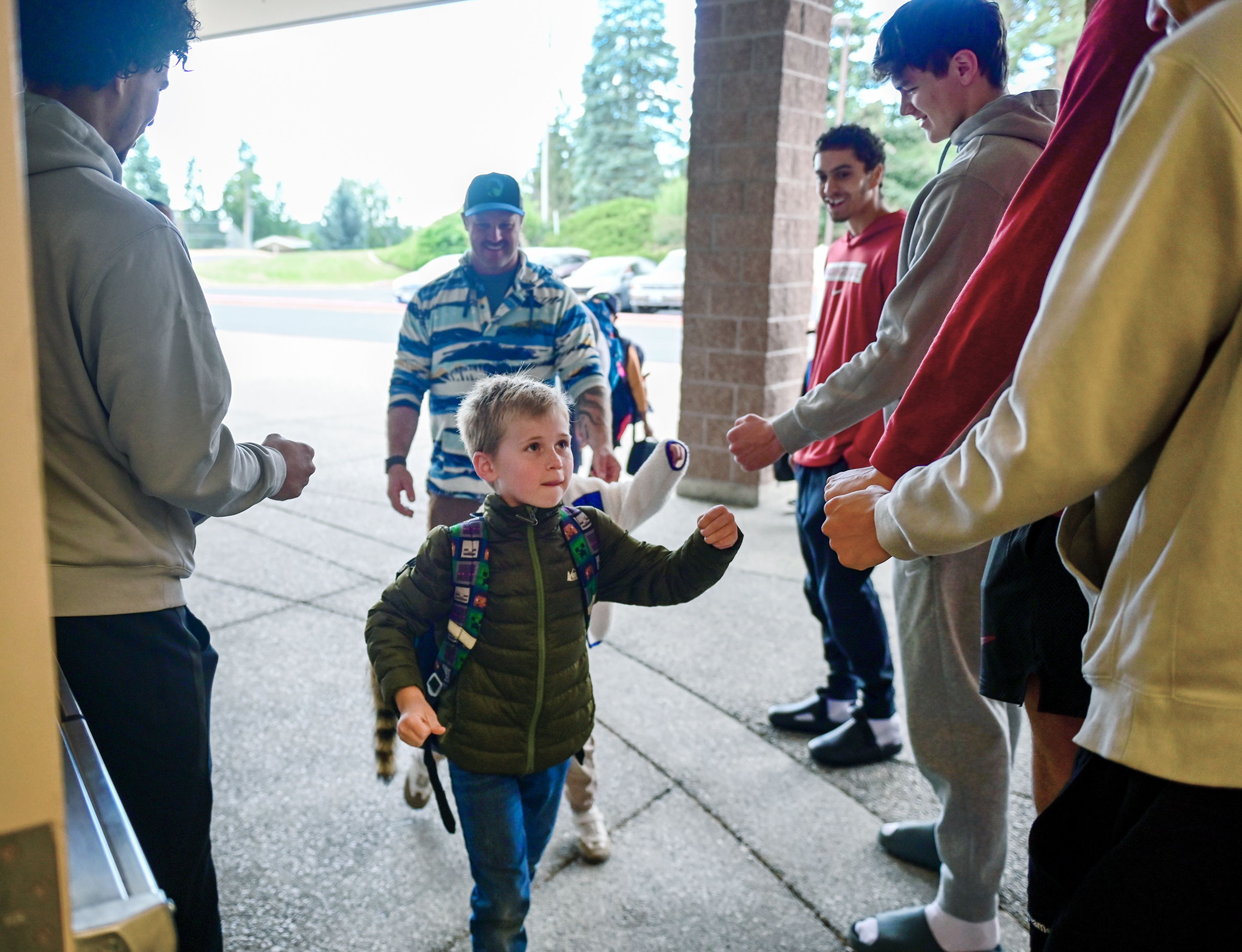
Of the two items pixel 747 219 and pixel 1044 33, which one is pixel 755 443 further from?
pixel 1044 33

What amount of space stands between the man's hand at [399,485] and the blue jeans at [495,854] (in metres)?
1.31

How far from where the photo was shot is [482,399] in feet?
6.37

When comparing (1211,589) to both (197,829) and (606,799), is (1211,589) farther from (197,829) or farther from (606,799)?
(606,799)

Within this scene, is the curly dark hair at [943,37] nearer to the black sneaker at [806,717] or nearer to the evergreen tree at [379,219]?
the black sneaker at [806,717]

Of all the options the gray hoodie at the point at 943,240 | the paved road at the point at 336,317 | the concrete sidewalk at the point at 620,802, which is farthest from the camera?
the paved road at the point at 336,317

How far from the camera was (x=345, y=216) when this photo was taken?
152 feet

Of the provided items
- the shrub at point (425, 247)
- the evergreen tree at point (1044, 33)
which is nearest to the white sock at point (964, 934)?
the evergreen tree at point (1044, 33)

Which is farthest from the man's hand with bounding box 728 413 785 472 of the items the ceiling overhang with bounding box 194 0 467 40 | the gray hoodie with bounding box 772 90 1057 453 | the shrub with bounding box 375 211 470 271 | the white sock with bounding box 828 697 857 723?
the shrub with bounding box 375 211 470 271

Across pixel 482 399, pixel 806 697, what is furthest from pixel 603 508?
pixel 806 697

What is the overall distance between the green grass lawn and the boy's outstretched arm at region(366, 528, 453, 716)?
125 ft

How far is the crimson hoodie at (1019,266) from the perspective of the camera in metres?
1.25

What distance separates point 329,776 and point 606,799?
0.93 meters

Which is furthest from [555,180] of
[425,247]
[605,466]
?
[605,466]

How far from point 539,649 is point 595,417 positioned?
1.27m
